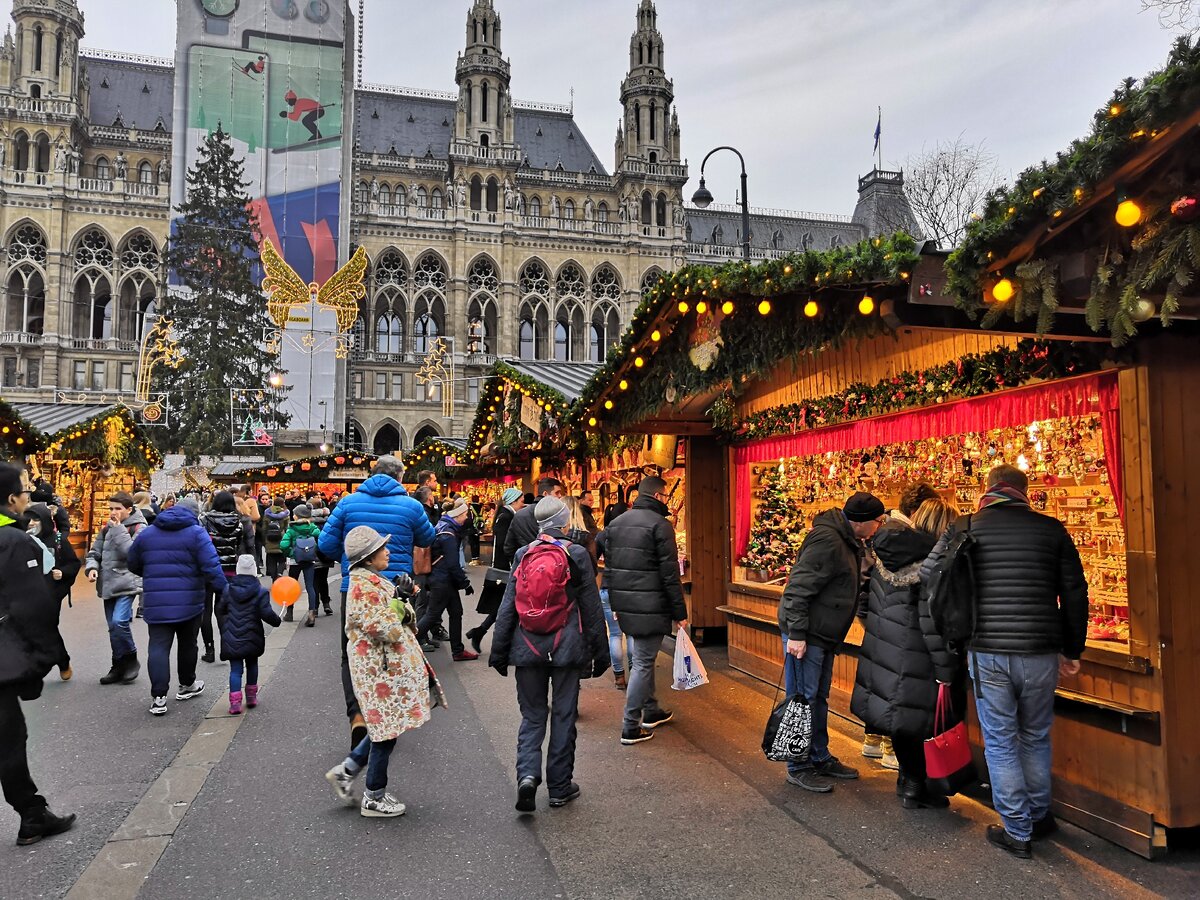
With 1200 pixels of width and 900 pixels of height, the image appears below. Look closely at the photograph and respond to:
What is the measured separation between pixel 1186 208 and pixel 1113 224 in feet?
0.97

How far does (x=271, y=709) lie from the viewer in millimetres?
6484

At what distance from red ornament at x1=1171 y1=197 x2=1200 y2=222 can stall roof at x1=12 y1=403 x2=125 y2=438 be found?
1811 cm

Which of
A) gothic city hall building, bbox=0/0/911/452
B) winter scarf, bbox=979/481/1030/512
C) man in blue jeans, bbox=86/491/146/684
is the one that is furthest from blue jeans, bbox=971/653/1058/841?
gothic city hall building, bbox=0/0/911/452

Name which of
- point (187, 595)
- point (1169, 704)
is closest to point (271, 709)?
point (187, 595)

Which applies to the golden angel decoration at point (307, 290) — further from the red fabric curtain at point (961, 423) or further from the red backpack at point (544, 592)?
the red backpack at point (544, 592)

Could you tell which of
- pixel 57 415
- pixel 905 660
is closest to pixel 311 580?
pixel 905 660

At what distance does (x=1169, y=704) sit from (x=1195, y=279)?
202 centimetres

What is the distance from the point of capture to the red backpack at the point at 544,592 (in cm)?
427

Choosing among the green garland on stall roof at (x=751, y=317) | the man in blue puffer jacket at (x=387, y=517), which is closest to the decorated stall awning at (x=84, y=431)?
the man in blue puffer jacket at (x=387, y=517)

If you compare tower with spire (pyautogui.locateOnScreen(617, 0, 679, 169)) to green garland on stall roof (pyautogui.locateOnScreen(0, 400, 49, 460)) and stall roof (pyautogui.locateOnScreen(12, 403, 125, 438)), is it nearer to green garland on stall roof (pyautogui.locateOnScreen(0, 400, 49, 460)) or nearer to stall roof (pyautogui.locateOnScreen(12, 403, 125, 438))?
stall roof (pyautogui.locateOnScreen(12, 403, 125, 438))

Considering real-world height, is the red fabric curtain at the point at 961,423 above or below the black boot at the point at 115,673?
above

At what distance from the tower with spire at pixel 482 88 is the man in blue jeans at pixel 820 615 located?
174 feet

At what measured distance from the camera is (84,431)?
17281 mm

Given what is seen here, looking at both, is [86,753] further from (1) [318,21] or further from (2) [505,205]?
(2) [505,205]
